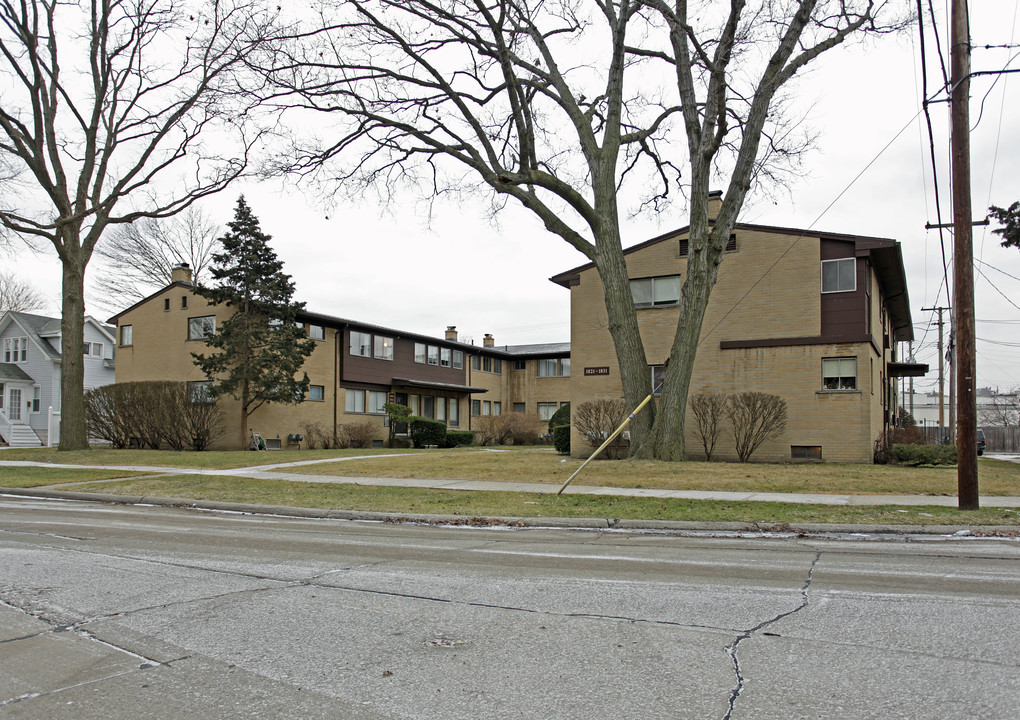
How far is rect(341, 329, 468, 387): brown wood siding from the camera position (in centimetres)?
3662

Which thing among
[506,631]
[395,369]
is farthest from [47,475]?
[395,369]

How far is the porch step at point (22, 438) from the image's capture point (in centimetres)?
3703

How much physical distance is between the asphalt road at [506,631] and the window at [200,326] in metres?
24.6

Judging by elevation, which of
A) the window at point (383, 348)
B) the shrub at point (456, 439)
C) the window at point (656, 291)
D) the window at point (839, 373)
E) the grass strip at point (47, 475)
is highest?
the window at point (656, 291)

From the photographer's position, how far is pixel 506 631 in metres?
5.04

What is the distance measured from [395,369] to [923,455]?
2581 centimetres

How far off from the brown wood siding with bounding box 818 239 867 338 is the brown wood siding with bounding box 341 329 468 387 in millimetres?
21920

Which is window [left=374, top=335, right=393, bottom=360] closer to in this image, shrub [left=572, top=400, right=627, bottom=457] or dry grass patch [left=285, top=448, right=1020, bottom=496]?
Result: shrub [left=572, top=400, right=627, bottom=457]

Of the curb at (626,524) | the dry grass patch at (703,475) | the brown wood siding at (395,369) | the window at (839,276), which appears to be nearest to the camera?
the curb at (626,524)

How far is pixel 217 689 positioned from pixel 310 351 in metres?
27.9

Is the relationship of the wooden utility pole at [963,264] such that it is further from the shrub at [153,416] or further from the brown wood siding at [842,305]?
the shrub at [153,416]

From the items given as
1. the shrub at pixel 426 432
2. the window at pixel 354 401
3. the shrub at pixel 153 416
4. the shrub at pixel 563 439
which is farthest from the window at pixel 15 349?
the shrub at pixel 563 439

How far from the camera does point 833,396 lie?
22859mm

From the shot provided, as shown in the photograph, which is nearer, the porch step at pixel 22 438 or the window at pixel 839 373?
the window at pixel 839 373
